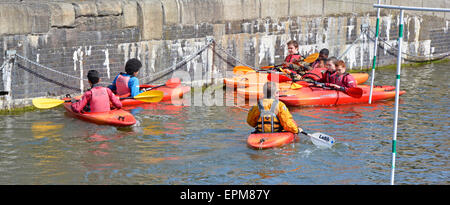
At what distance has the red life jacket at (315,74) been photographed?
12.5 m

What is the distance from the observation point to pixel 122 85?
431 inches

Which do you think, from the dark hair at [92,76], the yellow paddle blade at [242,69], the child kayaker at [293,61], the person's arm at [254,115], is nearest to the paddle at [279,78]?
the child kayaker at [293,61]

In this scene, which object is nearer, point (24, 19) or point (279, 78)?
point (24, 19)

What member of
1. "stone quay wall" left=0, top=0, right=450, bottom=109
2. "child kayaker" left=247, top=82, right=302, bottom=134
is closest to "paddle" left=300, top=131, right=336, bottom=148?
"child kayaker" left=247, top=82, right=302, bottom=134

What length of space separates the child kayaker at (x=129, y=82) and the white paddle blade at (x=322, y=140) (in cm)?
375

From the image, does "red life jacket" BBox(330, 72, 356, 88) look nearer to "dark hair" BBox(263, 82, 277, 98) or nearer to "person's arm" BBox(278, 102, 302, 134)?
"person's arm" BBox(278, 102, 302, 134)

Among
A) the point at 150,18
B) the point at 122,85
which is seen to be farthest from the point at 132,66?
the point at 150,18

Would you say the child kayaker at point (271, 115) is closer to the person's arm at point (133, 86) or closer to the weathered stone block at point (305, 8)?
the person's arm at point (133, 86)

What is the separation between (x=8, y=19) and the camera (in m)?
10.5

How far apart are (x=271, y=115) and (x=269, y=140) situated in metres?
0.35

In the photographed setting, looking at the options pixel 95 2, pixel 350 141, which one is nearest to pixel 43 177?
pixel 350 141

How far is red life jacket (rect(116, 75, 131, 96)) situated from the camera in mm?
10906

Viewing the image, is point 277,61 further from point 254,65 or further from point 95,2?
point 95,2

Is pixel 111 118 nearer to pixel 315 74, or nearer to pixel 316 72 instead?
pixel 315 74
